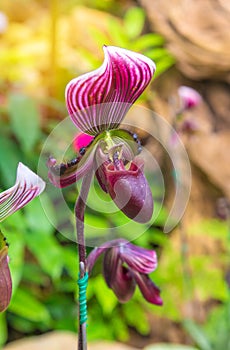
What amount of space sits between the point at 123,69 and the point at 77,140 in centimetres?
16

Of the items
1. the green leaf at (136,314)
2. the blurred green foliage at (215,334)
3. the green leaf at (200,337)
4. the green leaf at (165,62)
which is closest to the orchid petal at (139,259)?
the blurred green foliage at (215,334)

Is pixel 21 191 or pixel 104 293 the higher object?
pixel 21 191

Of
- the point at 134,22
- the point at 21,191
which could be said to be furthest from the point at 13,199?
the point at 134,22

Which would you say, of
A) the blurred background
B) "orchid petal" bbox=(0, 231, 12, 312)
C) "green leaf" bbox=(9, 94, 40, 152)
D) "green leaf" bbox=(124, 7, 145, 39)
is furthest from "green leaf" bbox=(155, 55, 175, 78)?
"orchid petal" bbox=(0, 231, 12, 312)

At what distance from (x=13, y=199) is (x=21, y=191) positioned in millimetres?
11

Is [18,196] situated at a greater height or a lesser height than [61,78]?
greater

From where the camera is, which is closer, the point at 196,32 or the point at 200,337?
the point at 200,337

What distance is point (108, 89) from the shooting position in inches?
17.5

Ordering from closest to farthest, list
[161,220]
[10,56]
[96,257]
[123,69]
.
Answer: [123,69]
[96,257]
[161,220]
[10,56]

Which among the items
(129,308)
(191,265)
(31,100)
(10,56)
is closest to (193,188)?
(191,265)

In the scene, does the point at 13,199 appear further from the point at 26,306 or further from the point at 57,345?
the point at 26,306

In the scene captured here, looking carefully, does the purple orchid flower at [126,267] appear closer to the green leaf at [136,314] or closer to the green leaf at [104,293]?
the green leaf at [104,293]

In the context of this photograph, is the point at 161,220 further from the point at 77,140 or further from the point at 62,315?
the point at 77,140

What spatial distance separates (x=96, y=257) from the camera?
22.0 inches
